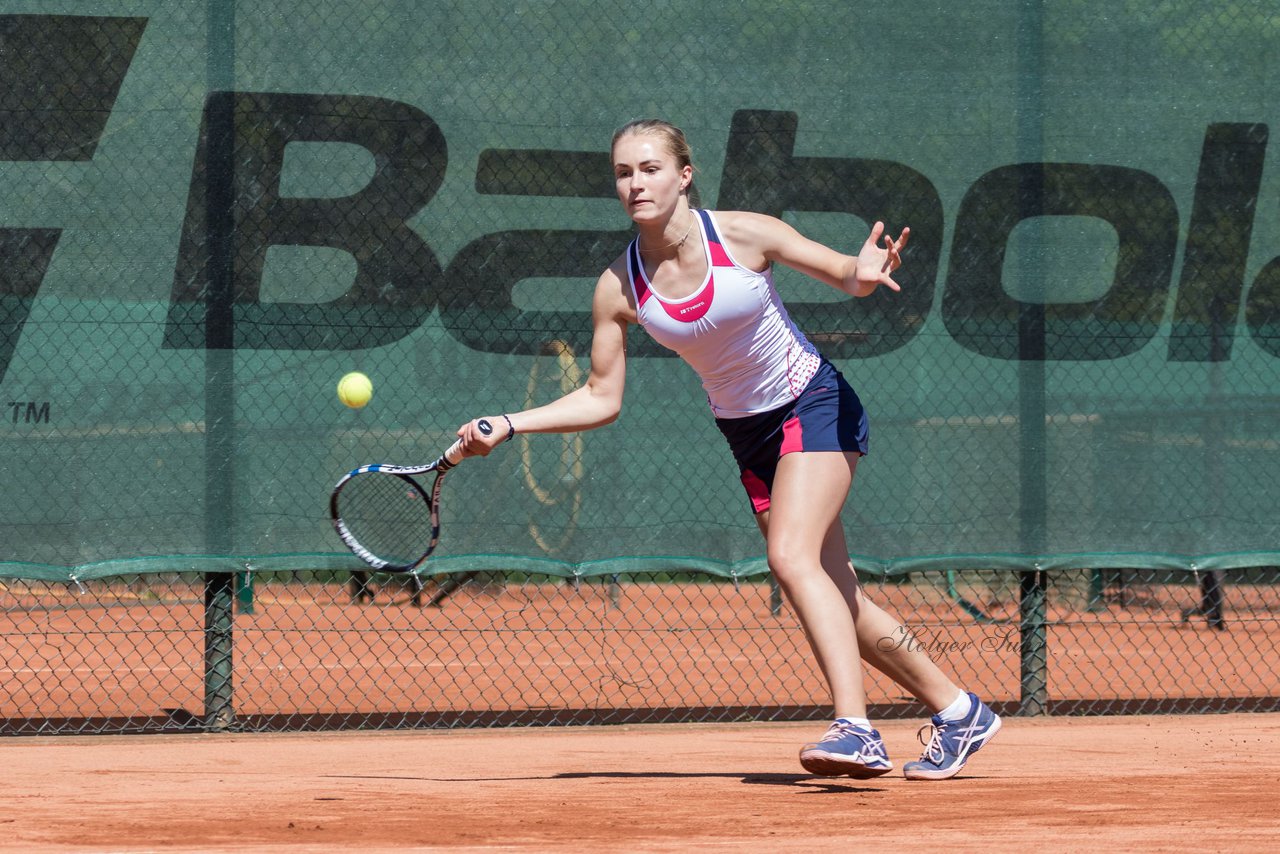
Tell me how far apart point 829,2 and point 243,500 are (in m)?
2.85

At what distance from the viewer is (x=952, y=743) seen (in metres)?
4.17

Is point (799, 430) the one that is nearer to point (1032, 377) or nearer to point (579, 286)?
point (579, 286)

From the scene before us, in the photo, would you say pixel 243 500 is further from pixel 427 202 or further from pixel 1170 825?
pixel 1170 825

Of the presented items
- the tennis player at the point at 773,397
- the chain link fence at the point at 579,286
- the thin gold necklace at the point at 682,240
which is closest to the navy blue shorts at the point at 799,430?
the tennis player at the point at 773,397

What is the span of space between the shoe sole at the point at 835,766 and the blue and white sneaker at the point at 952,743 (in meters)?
0.34

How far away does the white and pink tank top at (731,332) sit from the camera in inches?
156

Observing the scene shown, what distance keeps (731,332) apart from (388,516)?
1.49 meters

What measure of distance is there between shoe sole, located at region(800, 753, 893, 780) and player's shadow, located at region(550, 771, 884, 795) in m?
0.17

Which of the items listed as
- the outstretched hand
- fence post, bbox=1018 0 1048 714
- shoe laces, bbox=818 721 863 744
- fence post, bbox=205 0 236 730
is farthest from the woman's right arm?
fence post, bbox=1018 0 1048 714

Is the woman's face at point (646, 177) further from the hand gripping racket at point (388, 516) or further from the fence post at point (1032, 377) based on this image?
the fence post at point (1032, 377)

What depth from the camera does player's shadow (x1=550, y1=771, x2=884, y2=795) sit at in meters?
4.11

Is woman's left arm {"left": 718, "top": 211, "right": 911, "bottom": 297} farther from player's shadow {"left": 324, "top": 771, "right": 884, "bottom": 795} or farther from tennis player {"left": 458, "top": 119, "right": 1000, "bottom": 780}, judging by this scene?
player's shadow {"left": 324, "top": 771, "right": 884, "bottom": 795}

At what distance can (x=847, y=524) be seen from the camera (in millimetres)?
6043

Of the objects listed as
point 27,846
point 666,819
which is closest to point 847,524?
point 666,819
